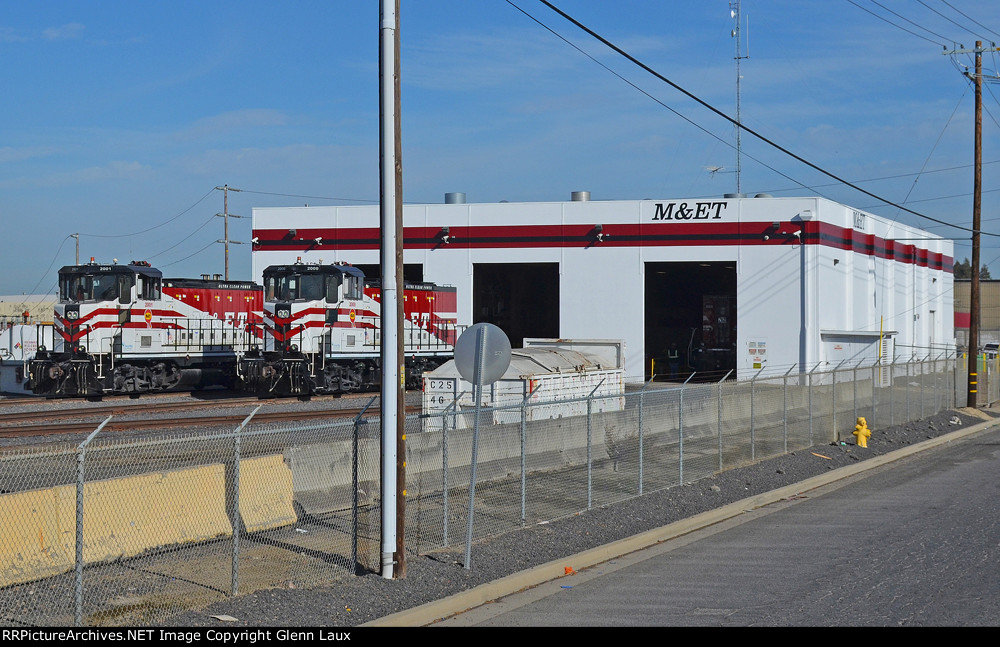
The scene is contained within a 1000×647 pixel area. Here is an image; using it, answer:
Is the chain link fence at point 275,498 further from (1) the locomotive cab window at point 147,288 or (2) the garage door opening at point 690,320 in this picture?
(2) the garage door opening at point 690,320

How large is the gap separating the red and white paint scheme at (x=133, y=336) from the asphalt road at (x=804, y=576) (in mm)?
21803

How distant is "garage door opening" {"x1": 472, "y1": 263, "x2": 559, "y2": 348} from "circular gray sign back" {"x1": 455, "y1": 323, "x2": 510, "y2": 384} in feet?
129

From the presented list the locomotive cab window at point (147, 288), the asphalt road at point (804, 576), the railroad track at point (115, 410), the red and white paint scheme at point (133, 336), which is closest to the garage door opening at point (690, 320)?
the red and white paint scheme at point (133, 336)

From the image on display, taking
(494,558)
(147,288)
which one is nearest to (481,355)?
(494,558)

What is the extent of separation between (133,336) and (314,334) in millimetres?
5576

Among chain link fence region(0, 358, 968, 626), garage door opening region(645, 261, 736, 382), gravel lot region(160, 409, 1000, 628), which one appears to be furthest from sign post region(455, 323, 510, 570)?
garage door opening region(645, 261, 736, 382)

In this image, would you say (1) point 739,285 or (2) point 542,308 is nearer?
(1) point 739,285

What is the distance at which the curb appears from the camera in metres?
9.05

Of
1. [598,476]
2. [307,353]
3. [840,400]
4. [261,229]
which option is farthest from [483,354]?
[261,229]

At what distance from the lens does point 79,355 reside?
97.3 feet

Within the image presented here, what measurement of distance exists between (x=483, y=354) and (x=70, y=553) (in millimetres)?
4548

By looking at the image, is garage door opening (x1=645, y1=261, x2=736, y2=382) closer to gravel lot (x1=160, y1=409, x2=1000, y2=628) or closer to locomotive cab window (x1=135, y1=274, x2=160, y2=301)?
locomotive cab window (x1=135, y1=274, x2=160, y2=301)

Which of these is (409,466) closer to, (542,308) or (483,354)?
(483,354)

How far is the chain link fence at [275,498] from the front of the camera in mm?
9008
